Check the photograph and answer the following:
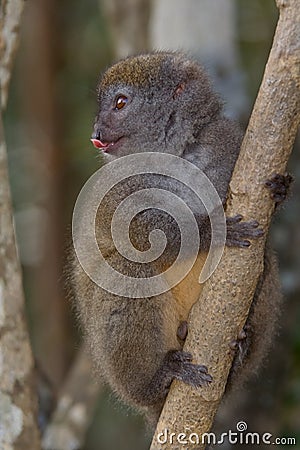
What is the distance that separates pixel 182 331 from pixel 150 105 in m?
1.14

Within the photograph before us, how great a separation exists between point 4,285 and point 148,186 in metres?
0.90

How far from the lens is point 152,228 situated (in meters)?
4.01

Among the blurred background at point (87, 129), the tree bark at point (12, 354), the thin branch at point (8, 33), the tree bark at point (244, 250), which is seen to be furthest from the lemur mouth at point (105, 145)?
the blurred background at point (87, 129)

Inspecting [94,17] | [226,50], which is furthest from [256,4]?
[226,50]

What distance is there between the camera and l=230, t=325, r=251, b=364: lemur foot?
3.80 metres

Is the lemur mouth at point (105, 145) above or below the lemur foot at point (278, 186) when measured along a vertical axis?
above

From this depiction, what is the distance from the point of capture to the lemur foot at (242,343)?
150 inches

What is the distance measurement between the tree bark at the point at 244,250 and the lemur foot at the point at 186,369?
0.03 metres

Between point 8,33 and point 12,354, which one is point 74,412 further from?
point 8,33

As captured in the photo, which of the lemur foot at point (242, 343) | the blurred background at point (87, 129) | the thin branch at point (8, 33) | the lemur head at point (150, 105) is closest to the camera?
the lemur foot at point (242, 343)

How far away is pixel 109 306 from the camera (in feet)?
13.4

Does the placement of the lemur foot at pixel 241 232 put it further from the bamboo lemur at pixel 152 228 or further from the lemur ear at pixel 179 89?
the lemur ear at pixel 179 89

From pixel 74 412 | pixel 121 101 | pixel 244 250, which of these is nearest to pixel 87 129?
pixel 74 412

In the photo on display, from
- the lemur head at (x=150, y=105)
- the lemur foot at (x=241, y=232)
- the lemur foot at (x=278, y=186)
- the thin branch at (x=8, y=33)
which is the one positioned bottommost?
the lemur foot at (x=241, y=232)
